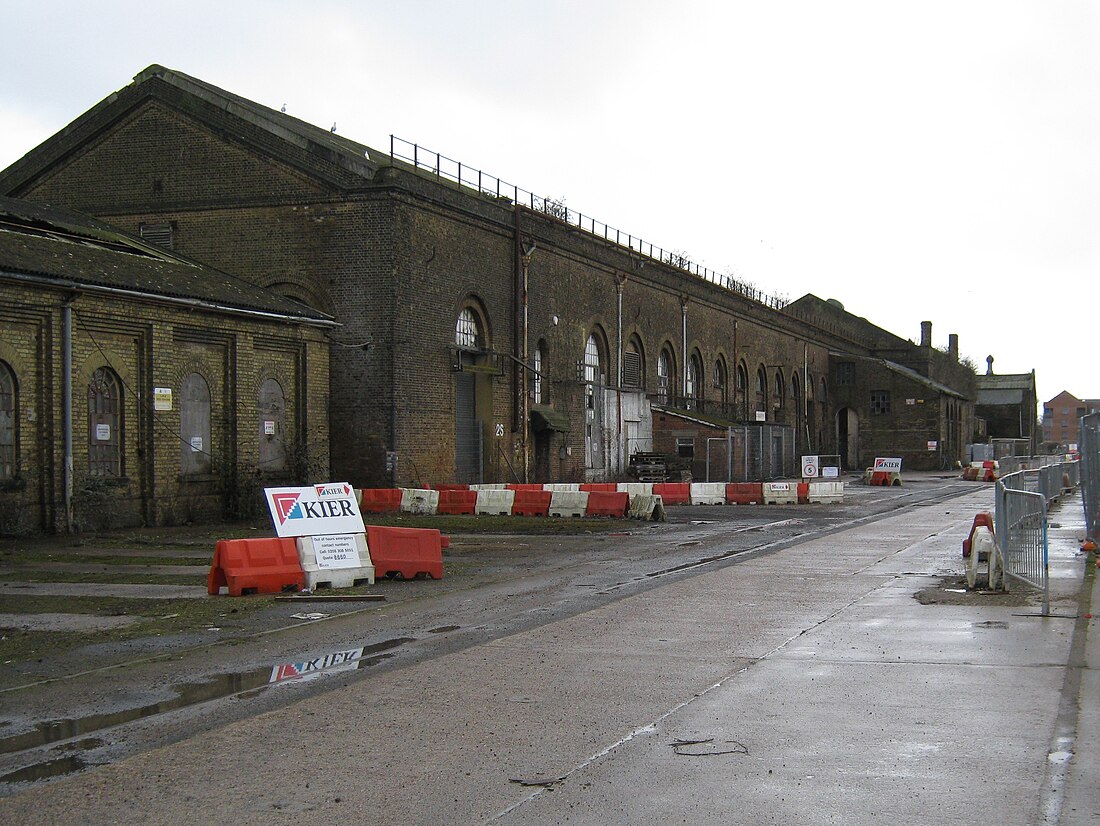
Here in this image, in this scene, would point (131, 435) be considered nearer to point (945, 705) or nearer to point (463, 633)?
point (463, 633)

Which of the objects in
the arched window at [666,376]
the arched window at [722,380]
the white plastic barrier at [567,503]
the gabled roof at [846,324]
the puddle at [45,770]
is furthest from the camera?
the gabled roof at [846,324]

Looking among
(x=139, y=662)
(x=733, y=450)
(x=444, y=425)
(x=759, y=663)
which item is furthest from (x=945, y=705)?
(x=733, y=450)

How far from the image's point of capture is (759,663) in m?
9.30

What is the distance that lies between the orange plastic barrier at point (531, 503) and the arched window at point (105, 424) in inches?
347

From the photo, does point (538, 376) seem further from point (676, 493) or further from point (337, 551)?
point (337, 551)

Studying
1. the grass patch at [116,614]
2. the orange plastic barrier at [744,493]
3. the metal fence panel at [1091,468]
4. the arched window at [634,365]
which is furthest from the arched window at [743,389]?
the grass patch at [116,614]

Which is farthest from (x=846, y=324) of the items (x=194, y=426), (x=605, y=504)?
(x=194, y=426)

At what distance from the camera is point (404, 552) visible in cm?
1509

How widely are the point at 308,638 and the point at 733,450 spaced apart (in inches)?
1388

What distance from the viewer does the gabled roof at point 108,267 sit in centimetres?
2161

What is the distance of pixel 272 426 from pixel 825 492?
16.6m

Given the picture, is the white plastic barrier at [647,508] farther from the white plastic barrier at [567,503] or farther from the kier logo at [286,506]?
the kier logo at [286,506]

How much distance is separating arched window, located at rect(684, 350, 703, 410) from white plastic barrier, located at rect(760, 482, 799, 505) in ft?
63.5

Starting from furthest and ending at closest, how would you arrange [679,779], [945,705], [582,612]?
[582,612] → [945,705] → [679,779]
